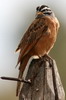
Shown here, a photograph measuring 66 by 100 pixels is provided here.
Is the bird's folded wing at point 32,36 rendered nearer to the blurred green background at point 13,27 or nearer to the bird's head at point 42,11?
the bird's head at point 42,11

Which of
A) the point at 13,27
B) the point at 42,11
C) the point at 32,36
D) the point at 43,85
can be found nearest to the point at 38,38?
the point at 32,36

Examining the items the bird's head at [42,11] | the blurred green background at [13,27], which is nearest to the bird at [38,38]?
the bird's head at [42,11]

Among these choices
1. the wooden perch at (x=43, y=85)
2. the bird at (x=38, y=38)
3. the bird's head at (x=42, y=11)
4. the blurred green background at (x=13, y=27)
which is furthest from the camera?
the blurred green background at (x=13, y=27)

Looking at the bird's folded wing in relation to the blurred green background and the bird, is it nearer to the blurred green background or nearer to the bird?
the bird

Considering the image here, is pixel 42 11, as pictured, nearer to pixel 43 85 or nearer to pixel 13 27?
pixel 43 85

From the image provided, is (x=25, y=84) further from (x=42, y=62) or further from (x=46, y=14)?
(x=46, y=14)

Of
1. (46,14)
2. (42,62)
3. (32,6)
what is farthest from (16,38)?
(42,62)

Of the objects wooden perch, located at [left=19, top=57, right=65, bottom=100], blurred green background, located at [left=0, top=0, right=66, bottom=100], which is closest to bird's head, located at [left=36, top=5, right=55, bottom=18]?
wooden perch, located at [left=19, top=57, right=65, bottom=100]
